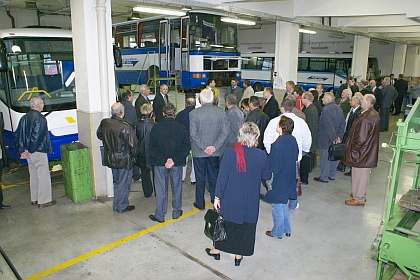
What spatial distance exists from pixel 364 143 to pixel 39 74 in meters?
6.33

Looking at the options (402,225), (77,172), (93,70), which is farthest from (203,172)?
(402,225)

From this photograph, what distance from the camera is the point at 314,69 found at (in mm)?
20500

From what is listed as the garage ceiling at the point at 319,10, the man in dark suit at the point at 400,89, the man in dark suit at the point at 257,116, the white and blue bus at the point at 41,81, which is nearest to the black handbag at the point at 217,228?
the man in dark suit at the point at 257,116

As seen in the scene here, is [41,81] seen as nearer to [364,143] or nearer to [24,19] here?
[364,143]

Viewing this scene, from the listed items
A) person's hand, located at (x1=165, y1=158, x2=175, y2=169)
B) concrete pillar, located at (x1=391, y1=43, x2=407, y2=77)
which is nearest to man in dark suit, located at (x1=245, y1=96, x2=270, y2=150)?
person's hand, located at (x1=165, y1=158, x2=175, y2=169)

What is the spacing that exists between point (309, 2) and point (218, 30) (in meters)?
3.97

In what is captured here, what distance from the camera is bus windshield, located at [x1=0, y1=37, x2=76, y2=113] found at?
659 cm

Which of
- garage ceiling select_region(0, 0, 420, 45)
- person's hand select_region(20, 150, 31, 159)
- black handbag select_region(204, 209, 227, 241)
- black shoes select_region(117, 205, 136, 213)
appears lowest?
black shoes select_region(117, 205, 136, 213)

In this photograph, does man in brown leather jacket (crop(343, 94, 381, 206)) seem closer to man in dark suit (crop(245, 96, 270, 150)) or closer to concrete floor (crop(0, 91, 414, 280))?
concrete floor (crop(0, 91, 414, 280))

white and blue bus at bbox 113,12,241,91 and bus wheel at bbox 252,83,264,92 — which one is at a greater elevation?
white and blue bus at bbox 113,12,241,91

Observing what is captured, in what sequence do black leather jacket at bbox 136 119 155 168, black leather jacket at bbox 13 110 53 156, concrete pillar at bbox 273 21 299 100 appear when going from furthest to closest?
concrete pillar at bbox 273 21 299 100
black leather jacket at bbox 136 119 155 168
black leather jacket at bbox 13 110 53 156

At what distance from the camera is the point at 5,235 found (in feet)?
16.3

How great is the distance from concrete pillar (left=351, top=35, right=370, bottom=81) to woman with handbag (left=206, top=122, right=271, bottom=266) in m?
15.6

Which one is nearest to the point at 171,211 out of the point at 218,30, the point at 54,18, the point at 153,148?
the point at 153,148
